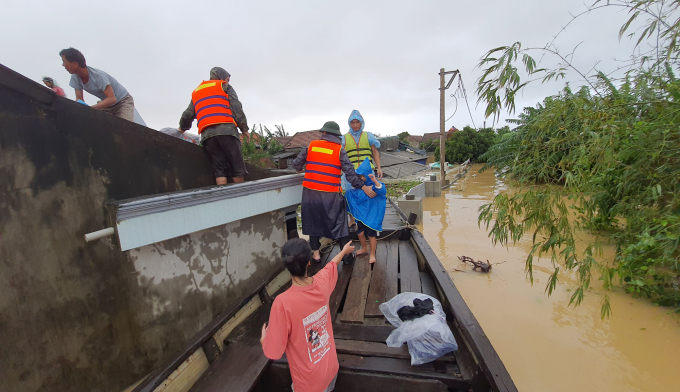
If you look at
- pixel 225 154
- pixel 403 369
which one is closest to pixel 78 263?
pixel 225 154

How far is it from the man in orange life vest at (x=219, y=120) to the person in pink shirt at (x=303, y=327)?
1.83 m

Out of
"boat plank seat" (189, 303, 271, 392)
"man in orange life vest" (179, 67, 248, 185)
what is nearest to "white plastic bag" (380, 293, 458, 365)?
"boat plank seat" (189, 303, 271, 392)

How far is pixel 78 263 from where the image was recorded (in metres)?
1.91

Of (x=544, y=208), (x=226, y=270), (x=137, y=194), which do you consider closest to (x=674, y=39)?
(x=544, y=208)

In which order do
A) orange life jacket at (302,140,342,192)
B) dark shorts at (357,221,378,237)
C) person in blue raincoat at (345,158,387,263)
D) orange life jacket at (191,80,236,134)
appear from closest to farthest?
1. orange life jacket at (191,80,236,134)
2. orange life jacket at (302,140,342,192)
3. person in blue raincoat at (345,158,387,263)
4. dark shorts at (357,221,378,237)

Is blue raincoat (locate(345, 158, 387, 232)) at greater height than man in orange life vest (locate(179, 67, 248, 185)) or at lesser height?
lesser

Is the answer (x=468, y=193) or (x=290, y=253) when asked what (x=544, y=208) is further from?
(x=468, y=193)

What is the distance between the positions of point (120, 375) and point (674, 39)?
172 inches

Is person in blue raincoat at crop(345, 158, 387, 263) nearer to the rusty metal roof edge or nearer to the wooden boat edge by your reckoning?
the wooden boat edge

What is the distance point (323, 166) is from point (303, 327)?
1813mm

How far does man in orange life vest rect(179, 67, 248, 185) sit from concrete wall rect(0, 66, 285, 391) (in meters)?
0.63

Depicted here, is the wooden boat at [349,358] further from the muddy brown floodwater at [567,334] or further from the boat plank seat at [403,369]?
the muddy brown floodwater at [567,334]

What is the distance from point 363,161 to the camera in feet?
12.6

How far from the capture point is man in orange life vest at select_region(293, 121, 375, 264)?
324cm
